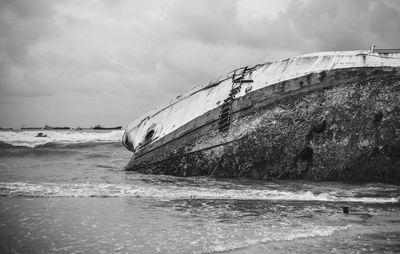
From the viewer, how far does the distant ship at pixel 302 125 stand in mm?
7152

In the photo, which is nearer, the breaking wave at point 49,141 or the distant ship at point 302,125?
the distant ship at point 302,125

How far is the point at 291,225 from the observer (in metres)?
4.29

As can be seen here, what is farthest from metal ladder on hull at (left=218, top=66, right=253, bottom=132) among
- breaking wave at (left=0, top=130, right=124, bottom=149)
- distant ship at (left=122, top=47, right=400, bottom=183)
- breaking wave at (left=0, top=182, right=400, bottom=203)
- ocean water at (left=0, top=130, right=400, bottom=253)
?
breaking wave at (left=0, top=130, right=124, bottom=149)

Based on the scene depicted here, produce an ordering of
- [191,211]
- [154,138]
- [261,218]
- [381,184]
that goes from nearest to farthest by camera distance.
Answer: [261,218] < [191,211] < [381,184] < [154,138]

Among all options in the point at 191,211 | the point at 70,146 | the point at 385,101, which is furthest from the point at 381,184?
the point at 70,146

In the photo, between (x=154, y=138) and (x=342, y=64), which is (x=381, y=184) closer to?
(x=342, y=64)

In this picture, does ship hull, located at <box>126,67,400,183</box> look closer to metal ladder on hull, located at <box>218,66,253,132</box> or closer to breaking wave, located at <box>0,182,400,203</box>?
metal ladder on hull, located at <box>218,66,253,132</box>

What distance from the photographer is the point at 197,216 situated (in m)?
4.75

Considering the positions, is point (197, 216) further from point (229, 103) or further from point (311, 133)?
point (229, 103)

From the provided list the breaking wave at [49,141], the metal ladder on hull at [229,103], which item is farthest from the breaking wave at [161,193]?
the breaking wave at [49,141]

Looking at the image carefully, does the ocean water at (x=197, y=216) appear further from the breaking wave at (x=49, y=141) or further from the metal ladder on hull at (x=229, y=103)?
the breaking wave at (x=49, y=141)

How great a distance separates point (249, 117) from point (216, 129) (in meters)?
0.76

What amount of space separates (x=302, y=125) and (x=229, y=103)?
173cm

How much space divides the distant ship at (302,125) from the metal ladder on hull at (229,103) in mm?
22
